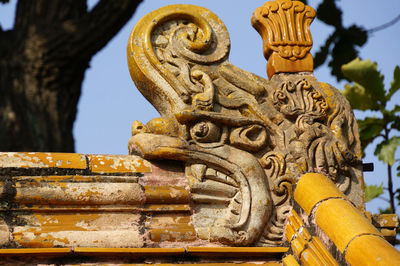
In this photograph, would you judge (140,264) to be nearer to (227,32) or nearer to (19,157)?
(19,157)

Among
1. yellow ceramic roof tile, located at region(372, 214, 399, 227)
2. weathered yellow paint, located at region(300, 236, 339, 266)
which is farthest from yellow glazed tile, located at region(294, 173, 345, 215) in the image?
yellow ceramic roof tile, located at region(372, 214, 399, 227)

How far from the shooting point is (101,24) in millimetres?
9070

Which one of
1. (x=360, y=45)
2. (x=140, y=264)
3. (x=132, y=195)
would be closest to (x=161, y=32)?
(x=132, y=195)

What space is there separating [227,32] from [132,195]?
4.05 ft

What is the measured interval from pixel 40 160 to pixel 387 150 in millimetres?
3763

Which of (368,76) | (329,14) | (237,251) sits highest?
(329,14)

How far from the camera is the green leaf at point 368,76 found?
657 centimetres

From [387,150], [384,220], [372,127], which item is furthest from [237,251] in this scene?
[372,127]

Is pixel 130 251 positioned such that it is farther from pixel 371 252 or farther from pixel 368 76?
pixel 368 76

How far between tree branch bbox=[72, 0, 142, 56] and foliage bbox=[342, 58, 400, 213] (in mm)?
3416

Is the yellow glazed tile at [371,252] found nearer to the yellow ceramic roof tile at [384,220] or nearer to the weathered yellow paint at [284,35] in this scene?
the yellow ceramic roof tile at [384,220]

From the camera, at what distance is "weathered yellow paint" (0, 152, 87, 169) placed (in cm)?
367

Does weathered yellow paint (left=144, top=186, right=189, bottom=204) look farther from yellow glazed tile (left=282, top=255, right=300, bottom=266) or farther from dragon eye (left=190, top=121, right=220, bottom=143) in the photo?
yellow glazed tile (left=282, top=255, right=300, bottom=266)

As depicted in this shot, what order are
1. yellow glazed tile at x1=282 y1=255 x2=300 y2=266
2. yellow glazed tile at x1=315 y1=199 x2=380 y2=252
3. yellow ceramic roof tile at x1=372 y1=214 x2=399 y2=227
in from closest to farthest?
yellow glazed tile at x1=315 y1=199 x2=380 y2=252
yellow glazed tile at x1=282 y1=255 x2=300 y2=266
yellow ceramic roof tile at x1=372 y1=214 x2=399 y2=227
